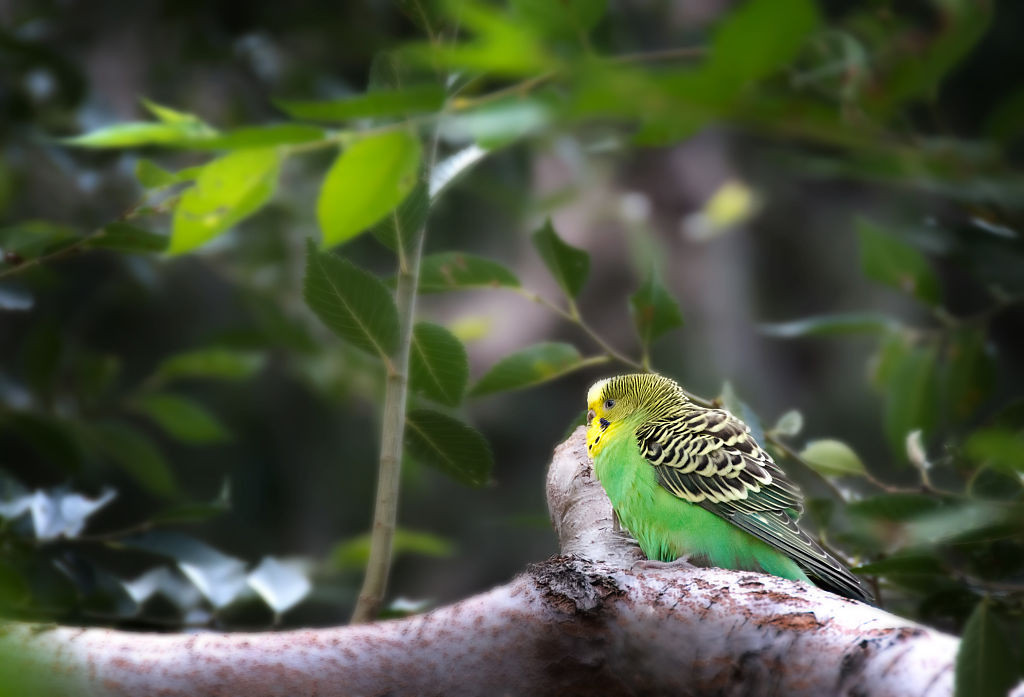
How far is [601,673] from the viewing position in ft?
4.04

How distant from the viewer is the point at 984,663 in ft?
2.70

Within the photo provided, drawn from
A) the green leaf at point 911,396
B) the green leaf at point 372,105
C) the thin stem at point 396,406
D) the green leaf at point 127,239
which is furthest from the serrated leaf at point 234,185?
the green leaf at point 911,396

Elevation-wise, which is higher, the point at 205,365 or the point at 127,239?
the point at 127,239

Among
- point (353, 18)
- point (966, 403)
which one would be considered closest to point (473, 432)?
point (966, 403)

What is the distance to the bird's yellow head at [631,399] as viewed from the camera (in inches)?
80.5

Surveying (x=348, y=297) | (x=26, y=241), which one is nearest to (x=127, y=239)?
(x=26, y=241)

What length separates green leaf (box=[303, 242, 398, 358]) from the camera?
1.37 metres

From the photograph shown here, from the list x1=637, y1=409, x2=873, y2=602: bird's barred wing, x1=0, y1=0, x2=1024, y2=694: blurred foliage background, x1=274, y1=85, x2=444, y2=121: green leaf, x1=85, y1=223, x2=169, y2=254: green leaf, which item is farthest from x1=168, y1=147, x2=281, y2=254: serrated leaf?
x1=637, y1=409, x2=873, y2=602: bird's barred wing

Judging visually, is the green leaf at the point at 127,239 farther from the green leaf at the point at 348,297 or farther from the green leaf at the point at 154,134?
the green leaf at the point at 154,134

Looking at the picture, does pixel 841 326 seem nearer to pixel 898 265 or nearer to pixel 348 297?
pixel 898 265

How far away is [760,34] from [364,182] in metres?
0.36

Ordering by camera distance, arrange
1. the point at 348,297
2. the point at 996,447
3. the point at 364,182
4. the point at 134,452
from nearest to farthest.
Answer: the point at 996,447
the point at 364,182
the point at 348,297
the point at 134,452

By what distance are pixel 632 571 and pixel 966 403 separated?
947 millimetres

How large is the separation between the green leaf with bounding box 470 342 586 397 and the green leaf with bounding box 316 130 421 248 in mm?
904
